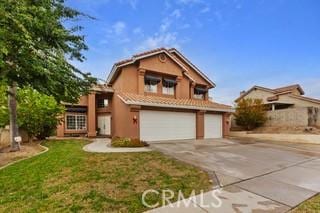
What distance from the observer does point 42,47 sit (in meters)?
5.96

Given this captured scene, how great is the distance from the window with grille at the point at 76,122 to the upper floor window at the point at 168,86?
8.81m

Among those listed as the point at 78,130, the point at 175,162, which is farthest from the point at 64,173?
the point at 78,130

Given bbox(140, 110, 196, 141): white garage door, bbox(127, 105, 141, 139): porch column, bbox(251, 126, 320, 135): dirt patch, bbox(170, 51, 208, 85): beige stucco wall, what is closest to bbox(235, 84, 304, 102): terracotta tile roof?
bbox(251, 126, 320, 135): dirt patch

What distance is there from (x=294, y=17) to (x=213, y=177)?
542 inches

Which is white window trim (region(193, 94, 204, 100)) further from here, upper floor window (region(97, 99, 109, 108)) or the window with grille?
the window with grille

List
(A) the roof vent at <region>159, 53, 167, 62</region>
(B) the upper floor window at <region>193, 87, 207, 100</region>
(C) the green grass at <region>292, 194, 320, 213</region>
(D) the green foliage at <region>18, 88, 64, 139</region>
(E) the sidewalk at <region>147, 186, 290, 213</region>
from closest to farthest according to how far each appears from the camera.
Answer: (E) the sidewalk at <region>147, 186, 290, 213</region> < (C) the green grass at <region>292, 194, 320, 213</region> < (D) the green foliage at <region>18, 88, 64, 139</region> < (A) the roof vent at <region>159, 53, 167, 62</region> < (B) the upper floor window at <region>193, 87, 207, 100</region>

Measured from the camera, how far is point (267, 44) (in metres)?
18.7

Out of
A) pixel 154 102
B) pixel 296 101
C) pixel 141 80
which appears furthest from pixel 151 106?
pixel 296 101

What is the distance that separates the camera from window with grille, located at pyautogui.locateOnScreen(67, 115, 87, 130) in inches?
853

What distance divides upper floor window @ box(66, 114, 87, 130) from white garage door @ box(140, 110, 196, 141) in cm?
894

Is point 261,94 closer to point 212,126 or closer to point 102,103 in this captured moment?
point 212,126

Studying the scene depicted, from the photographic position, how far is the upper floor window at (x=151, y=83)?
19797 millimetres

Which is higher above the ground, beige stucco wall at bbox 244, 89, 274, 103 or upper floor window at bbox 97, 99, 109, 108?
beige stucco wall at bbox 244, 89, 274, 103

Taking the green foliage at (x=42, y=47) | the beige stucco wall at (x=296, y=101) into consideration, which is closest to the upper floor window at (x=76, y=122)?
the green foliage at (x=42, y=47)
